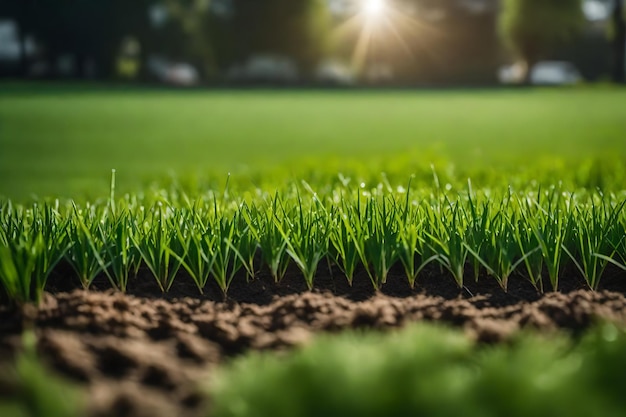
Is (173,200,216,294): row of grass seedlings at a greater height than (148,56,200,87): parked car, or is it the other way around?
(148,56,200,87): parked car

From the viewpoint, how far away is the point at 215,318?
6.94 ft

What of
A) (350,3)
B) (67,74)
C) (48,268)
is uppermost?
(350,3)

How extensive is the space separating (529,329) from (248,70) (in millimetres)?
50813

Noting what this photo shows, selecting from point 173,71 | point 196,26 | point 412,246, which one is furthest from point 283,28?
point 412,246

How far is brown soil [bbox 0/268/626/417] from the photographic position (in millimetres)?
1581

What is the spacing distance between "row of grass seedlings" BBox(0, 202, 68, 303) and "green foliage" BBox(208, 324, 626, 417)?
3.13 feet

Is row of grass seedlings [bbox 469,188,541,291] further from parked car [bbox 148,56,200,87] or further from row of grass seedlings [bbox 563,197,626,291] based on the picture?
parked car [bbox 148,56,200,87]

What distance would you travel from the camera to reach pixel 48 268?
235 cm

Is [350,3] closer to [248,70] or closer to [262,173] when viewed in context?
[248,70]

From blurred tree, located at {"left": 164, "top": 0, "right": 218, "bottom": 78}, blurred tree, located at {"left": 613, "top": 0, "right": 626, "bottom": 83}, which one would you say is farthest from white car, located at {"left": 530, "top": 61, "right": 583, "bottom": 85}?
blurred tree, located at {"left": 164, "top": 0, "right": 218, "bottom": 78}

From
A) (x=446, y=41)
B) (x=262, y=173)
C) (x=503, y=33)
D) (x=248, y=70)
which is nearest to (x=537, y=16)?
(x=503, y=33)

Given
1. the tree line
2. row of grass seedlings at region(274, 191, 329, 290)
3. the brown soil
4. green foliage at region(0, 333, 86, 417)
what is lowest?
the brown soil

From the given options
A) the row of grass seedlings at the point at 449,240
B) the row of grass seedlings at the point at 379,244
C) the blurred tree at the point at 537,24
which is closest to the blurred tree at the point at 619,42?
the blurred tree at the point at 537,24

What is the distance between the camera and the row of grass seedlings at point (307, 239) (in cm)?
241
